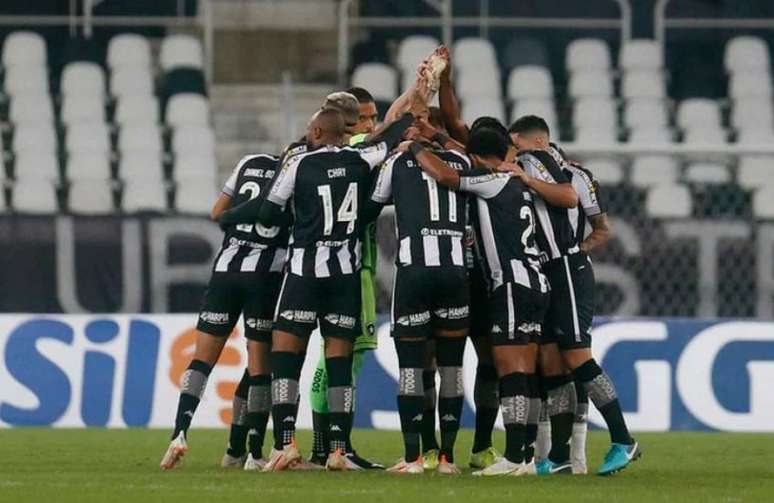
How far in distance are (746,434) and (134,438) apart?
4679 mm

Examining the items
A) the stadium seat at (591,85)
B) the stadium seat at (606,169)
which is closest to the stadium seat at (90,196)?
the stadium seat at (606,169)

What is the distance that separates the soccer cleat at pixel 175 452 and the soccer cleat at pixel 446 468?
146 centimetres

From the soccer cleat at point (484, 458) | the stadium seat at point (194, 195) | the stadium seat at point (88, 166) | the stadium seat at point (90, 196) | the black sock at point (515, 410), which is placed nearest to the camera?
the black sock at point (515, 410)

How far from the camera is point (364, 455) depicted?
1428cm

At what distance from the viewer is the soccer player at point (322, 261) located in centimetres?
1256

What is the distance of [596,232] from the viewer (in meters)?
13.1

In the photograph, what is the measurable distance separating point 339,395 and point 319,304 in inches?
21.0

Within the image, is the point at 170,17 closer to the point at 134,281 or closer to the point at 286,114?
the point at 286,114

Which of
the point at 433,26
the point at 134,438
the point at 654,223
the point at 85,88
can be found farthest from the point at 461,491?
the point at 433,26

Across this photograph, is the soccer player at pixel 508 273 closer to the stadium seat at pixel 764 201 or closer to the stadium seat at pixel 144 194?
the stadium seat at pixel 764 201

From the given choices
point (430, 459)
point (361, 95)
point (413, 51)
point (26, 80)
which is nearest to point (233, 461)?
point (430, 459)

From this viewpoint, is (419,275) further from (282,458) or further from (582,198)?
(282,458)

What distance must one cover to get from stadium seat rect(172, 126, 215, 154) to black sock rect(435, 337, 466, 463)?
31.4ft

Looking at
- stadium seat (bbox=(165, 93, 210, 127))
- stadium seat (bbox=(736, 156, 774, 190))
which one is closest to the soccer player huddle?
stadium seat (bbox=(736, 156, 774, 190))
